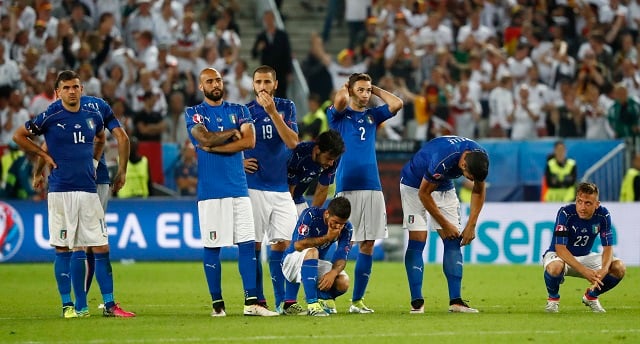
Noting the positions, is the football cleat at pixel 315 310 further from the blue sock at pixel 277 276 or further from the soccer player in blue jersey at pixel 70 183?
the soccer player in blue jersey at pixel 70 183

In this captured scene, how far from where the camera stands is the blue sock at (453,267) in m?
13.5

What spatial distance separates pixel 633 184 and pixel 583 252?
32.9ft

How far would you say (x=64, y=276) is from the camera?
1323cm

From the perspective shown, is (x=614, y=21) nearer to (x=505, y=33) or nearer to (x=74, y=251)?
(x=505, y=33)

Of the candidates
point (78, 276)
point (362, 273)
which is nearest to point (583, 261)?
point (362, 273)

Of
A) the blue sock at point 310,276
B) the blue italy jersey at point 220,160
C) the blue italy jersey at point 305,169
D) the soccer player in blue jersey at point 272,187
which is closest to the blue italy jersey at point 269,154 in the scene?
→ the soccer player in blue jersey at point 272,187

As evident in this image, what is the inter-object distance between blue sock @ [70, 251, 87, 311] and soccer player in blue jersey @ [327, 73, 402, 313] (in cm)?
282

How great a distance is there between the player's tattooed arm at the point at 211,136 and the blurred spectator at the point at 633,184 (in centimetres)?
1239

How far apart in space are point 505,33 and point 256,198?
16391mm

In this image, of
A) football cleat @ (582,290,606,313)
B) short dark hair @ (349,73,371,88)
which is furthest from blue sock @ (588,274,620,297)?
short dark hair @ (349,73,371,88)

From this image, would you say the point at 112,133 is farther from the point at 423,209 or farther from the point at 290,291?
the point at 423,209

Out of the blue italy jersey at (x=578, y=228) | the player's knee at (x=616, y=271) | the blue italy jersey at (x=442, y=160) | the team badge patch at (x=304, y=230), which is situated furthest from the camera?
the blue italy jersey at (x=578, y=228)

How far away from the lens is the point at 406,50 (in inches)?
1083

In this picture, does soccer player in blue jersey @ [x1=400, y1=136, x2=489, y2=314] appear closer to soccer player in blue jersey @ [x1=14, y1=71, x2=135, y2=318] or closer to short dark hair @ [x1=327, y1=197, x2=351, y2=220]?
short dark hair @ [x1=327, y1=197, x2=351, y2=220]
